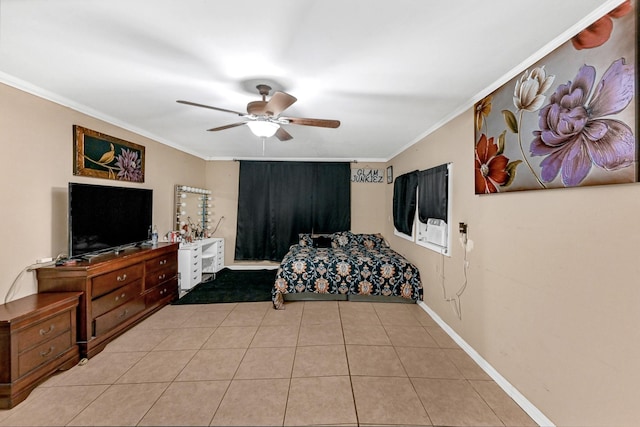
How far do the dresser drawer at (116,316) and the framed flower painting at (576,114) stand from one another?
11.8 feet

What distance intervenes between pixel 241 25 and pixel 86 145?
238cm

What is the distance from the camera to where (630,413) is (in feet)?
3.88

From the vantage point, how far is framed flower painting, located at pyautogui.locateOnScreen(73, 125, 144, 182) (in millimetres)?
2611

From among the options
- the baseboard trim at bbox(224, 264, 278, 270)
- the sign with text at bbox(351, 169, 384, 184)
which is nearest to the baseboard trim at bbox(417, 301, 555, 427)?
the sign with text at bbox(351, 169, 384, 184)

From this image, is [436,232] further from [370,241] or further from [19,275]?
[19,275]

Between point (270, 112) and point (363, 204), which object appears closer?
point (270, 112)

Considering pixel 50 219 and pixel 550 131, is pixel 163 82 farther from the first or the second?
pixel 550 131

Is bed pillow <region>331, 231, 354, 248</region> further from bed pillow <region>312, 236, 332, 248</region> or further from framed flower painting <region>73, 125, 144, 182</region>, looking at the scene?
framed flower painting <region>73, 125, 144, 182</region>

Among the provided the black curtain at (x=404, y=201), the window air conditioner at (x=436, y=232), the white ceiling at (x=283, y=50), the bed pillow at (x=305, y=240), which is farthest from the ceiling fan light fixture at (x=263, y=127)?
the bed pillow at (x=305, y=240)

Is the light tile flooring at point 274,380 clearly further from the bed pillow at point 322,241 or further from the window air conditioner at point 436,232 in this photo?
the bed pillow at point 322,241

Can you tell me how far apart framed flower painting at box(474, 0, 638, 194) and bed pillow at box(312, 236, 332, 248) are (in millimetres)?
3222

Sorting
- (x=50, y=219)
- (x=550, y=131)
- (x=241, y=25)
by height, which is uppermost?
(x=241, y=25)

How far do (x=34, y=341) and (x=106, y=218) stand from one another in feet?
3.98

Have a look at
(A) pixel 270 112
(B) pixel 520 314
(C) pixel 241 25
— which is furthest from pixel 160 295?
(B) pixel 520 314
